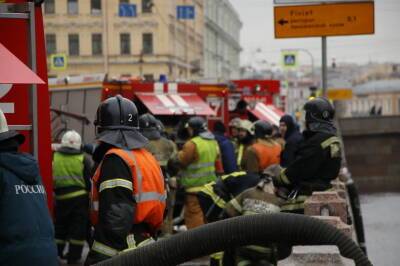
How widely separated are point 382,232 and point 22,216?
14.4 meters

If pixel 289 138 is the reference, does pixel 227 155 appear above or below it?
below

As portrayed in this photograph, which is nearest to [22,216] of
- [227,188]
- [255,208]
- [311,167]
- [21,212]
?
[21,212]

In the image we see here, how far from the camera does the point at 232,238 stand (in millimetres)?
3137

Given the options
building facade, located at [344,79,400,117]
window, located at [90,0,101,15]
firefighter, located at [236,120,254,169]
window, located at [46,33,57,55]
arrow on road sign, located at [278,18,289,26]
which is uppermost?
window, located at [90,0,101,15]

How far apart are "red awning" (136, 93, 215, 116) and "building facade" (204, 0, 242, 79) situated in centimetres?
6304

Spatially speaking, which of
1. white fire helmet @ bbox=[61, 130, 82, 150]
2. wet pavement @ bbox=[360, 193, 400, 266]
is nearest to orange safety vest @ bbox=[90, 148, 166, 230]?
wet pavement @ bbox=[360, 193, 400, 266]

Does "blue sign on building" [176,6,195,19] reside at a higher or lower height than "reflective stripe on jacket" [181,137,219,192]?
higher

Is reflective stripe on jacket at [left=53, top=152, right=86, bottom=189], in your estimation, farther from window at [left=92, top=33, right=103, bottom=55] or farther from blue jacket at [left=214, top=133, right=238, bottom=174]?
window at [left=92, top=33, right=103, bottom=55]

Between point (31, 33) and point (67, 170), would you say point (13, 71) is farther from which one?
point (67, 170)

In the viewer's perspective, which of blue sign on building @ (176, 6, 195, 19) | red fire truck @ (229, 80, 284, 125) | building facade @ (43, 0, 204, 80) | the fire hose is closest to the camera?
the fire hose

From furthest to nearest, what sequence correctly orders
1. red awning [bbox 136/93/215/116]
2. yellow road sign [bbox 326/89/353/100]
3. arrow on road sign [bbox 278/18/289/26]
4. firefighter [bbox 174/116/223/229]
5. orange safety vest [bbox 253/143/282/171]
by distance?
1. yellow road sign [bbox 326/89/353/100]
2. red awning [bbox 136/93/215/116]
3. arrow on road sign [bbox 278/18/289/26]
4. firefighter [bbox 174/116/223/229]
5. orange safety vest [bbox 253/143/282/171]

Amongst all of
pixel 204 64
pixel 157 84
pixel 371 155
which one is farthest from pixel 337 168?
pixel 204 64

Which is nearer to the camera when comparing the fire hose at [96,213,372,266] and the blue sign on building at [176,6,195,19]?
the fire hose at [96,213,372,266]

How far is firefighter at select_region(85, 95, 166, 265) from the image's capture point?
578cm
